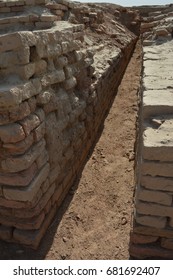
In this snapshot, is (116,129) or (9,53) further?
(116,129)

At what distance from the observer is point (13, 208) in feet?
10.1

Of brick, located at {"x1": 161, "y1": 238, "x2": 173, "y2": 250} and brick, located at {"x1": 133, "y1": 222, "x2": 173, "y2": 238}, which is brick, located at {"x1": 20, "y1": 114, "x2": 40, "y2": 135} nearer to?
brick, located at {"x1": 133, "y1": 222, "x2": 173, "y2": 238}

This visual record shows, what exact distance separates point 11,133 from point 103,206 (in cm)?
185

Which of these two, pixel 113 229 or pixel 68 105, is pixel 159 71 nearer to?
pixel 68 105

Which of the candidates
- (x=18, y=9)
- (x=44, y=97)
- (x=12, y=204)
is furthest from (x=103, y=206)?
(x=18, y=9)

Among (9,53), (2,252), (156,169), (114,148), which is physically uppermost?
(9,53)

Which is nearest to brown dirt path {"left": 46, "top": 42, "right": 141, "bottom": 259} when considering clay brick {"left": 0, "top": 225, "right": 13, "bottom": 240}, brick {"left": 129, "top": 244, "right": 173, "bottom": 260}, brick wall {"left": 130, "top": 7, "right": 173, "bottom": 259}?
brick {"left": 129, "top": 244, "right": 173, "bottom": 260}

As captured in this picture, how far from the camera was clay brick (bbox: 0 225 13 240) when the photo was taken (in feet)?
10.5

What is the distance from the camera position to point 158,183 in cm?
227

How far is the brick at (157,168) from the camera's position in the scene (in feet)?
7.17

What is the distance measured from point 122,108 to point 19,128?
14.7 ft

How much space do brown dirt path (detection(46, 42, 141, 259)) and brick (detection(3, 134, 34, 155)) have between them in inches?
50.2

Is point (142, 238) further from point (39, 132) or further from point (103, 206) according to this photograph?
point (39, 132)

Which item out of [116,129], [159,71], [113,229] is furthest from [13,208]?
[116,129]
